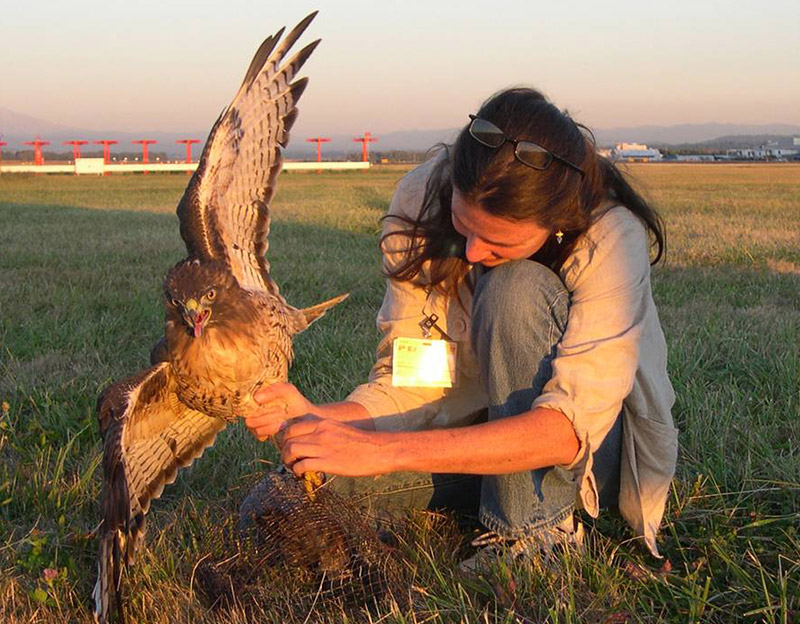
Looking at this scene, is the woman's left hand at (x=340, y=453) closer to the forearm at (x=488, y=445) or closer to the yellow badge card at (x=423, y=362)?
the forearm at (x=488, y=445)

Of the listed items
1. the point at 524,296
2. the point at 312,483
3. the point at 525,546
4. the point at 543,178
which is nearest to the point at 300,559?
the point at 312,483

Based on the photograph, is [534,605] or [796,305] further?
[796,305]

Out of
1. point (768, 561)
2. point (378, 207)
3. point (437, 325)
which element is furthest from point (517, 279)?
point (378, 207)

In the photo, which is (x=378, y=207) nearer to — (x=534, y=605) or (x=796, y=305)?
(x=796, y=305)

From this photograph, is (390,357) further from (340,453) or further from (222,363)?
(340,453)

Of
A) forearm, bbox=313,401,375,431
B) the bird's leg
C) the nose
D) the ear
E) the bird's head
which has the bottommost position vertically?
the bird's leg

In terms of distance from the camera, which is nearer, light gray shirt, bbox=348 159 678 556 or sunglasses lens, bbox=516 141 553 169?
sunglasses lens, bbox=516 141 553 169

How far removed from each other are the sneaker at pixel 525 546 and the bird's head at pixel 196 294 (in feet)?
3.77

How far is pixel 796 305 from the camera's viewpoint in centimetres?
654

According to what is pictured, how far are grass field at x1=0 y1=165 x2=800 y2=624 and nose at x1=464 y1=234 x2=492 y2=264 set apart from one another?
840 mm

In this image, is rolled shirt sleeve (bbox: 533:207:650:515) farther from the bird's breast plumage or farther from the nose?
the bird's breast plumage

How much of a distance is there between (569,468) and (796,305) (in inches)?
178

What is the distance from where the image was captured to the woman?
8.41 ft

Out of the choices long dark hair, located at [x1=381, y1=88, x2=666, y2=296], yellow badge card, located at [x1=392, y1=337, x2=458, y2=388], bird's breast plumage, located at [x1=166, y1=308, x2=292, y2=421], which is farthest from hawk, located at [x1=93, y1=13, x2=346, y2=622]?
long dark hair, located at [x1=381, y1=88, x2=666, y2=296]
